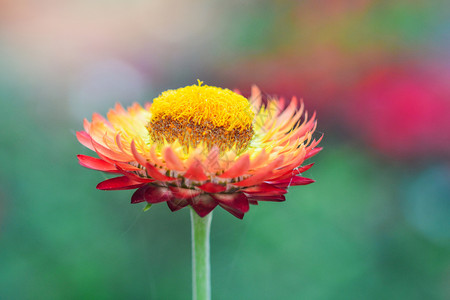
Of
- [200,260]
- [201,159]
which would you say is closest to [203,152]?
[201,159]

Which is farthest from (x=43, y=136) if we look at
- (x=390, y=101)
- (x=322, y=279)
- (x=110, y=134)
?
(x=390, y=101)

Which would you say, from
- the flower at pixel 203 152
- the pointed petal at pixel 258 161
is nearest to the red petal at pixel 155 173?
the flower at pixel 203 152

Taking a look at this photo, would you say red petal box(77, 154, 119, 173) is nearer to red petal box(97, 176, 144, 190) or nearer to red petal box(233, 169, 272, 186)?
red petal box(97, 176, 144, 190)

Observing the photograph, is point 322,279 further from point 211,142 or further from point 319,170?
point 211,142

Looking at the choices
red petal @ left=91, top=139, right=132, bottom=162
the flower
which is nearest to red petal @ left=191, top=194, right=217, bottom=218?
the flower

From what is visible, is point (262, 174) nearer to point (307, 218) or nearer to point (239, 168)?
point (239, 168)

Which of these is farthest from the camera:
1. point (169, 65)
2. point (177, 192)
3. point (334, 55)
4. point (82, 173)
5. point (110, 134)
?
point (169, 65)
